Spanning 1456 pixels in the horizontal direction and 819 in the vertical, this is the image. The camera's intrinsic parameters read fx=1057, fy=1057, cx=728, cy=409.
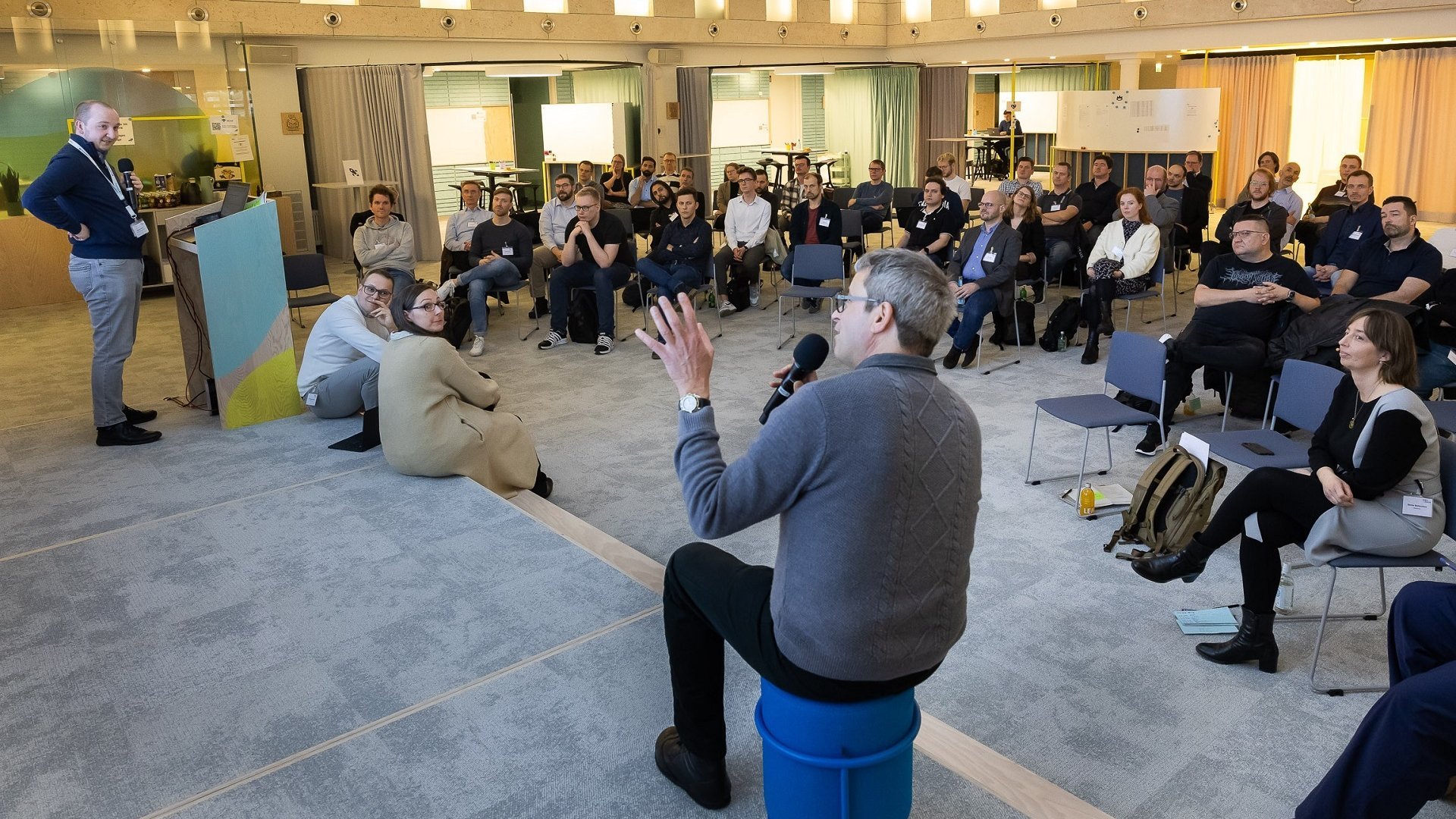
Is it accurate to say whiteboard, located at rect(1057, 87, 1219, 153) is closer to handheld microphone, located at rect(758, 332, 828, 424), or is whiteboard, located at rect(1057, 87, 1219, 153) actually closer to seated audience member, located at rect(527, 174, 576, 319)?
seated audience member, located at rect(527, 174, 576, 319)

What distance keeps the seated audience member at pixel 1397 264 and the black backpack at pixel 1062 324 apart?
1.87m

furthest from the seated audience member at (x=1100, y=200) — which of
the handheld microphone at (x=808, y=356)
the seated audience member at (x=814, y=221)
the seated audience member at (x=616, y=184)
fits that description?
the handheld microphone at (x=808, y=356)

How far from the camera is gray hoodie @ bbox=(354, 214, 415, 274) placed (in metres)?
8.54

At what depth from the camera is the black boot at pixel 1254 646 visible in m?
3.39

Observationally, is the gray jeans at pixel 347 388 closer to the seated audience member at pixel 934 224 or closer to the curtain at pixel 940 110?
the seated audience member at pixel 934 224

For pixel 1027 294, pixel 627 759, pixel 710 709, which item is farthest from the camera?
pixel 1027 294

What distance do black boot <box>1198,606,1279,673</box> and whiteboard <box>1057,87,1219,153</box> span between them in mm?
12227

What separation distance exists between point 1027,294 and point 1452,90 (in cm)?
994

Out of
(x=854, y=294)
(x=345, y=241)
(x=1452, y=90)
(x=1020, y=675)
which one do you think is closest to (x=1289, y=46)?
(x=1452, y=90)

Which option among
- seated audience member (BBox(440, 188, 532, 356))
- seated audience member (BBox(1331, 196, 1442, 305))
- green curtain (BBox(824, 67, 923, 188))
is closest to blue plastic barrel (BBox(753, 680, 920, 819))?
seated audience member (BBox(1331, 196, 1442, 305))

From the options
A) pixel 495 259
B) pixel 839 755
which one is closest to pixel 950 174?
pixel 495 259

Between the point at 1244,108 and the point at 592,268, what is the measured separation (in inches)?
485

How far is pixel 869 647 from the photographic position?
6.34ft

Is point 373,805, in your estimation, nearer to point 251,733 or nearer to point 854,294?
A: point 251,733
